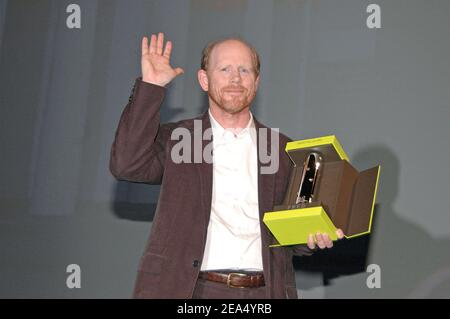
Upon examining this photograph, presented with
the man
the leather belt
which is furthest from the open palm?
the leather belt

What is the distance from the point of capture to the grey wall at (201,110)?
3.53m

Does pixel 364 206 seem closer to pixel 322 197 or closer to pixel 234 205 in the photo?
pixel 322 197

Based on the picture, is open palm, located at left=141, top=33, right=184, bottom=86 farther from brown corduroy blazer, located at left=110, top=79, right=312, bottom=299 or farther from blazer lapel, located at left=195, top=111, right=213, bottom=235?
blazer lapel, located at left=195, top=111, right=213, bottom=235

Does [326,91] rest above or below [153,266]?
above

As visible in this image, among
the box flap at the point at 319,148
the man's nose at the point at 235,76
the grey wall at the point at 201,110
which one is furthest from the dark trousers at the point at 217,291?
the grey wall at the point at 201,110

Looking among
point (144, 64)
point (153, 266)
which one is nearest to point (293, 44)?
point (144, 64)

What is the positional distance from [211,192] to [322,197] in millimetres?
404

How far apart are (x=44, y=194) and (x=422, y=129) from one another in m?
2.41

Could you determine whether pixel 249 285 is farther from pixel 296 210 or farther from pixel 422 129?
pixel 422 129

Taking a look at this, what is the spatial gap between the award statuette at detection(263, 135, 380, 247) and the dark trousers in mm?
207

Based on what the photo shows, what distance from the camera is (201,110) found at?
12.7ft

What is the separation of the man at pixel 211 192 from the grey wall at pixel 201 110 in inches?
53.1

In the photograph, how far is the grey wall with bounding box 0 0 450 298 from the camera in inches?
139

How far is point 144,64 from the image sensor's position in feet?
7.06
